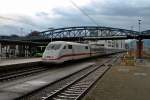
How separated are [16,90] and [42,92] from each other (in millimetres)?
1271

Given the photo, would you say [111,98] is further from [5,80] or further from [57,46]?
[57,46]

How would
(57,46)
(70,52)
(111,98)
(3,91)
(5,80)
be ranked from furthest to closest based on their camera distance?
(70,52) < (57,46) < (5,80) < (3,91) < (111,98)

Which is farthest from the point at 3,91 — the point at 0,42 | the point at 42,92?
the point at 0,42

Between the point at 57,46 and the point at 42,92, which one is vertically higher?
the point at 57,46

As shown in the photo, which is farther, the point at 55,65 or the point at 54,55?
the point at 55,65

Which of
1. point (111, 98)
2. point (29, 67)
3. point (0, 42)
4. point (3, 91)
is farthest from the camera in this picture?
point (0, 42)

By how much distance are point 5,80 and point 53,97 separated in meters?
7.19

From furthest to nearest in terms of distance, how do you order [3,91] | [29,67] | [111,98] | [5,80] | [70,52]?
[70,52] → [29,67] → [5,80] → [3,91] → [111,98]

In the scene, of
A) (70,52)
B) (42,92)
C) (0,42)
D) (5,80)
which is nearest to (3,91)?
(42,92)

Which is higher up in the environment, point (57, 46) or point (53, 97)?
point (57, 46)

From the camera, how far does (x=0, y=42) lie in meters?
49.4

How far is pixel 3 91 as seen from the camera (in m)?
16.2

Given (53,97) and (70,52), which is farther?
(70,52)

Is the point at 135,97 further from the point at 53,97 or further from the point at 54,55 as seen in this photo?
the point at 54,55
